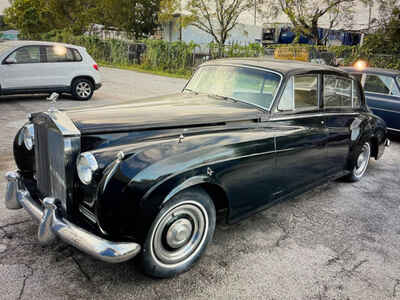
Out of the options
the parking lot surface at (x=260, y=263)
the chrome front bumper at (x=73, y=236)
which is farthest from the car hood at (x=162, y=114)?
the parking lot surface at (x=260, y=263)

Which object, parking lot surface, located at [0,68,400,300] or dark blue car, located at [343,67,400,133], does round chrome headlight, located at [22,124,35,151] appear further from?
dark blue car, located at [343,67,400,133]

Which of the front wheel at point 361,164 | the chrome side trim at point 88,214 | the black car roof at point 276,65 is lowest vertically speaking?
the front wheel at point 361,164

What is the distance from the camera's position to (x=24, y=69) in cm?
925

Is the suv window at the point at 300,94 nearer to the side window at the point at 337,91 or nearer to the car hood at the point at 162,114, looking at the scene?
the side window at the point at 337,91

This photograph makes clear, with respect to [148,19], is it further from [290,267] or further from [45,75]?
[290,267]

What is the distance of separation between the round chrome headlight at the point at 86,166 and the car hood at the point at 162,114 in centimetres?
25

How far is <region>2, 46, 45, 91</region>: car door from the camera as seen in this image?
909 cm

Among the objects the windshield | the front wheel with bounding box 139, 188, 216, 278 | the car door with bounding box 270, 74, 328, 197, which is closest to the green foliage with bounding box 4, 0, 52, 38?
the windshield

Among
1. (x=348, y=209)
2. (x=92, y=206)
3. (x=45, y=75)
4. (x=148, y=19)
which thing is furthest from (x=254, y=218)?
(x=148, y=19)

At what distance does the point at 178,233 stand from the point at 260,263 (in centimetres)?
84

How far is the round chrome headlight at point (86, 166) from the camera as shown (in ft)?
7.95

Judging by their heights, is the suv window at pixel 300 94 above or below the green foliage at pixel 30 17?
below

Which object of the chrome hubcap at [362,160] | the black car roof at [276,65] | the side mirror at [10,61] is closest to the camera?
the black car roof at [276,65]

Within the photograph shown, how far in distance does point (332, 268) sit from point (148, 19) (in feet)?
119
